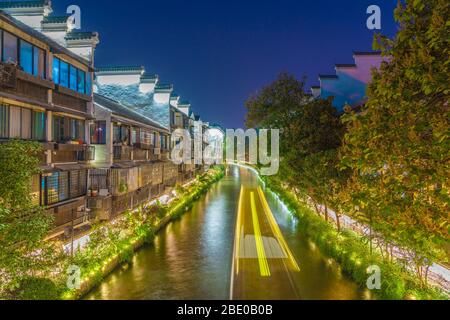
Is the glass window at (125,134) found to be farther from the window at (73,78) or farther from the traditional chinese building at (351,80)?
the traditional chinese building at (351,80)

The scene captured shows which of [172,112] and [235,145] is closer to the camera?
[172,112]

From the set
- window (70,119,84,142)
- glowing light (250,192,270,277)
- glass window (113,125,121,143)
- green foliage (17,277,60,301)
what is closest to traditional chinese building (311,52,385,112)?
glowing light (250,192,270,277)

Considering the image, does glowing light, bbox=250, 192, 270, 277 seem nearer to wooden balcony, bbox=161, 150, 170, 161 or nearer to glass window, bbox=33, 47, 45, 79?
wooden balcony, bbox=161, 150, 170, 161

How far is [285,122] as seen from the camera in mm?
40281

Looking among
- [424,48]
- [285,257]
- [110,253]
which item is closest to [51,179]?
[110,253]

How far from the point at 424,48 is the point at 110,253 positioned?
1562cm

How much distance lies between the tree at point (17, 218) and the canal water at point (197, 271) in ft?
15.5

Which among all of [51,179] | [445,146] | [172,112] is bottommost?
[51,179]

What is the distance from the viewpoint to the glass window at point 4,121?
16625 mm

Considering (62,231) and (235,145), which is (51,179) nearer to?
(62,231)

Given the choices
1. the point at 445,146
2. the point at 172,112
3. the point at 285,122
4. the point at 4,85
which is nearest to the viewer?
the point at 445,146

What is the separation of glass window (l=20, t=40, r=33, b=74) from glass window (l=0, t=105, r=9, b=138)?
7.40 feet

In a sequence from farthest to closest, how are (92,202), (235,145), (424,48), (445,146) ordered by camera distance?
(235,145) < (92,202) < (424,48) < (445,146)

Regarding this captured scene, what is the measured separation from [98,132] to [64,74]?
20.8 feet
